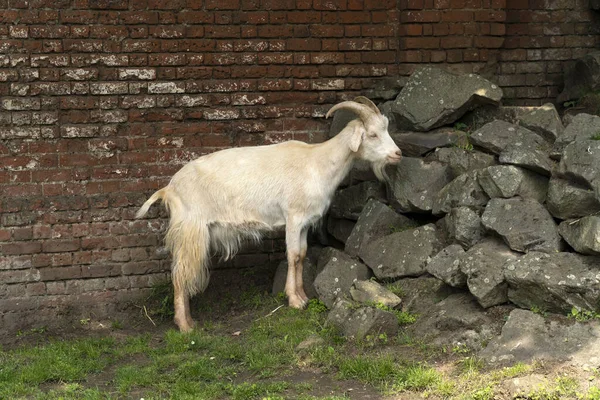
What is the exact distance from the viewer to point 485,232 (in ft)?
20.9

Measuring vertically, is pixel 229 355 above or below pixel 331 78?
below

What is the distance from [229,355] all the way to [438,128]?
2.78 meters

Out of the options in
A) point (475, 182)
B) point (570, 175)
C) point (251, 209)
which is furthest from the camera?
point (251, 209)

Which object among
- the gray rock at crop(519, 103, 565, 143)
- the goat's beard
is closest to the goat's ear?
the goat's beard

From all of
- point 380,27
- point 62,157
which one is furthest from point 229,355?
point 380,27

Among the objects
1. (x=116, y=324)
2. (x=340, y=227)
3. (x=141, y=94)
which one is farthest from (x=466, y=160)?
(x=116, y=324)

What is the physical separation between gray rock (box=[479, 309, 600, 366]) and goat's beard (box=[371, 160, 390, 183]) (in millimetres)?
1996

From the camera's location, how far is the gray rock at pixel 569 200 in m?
5.90

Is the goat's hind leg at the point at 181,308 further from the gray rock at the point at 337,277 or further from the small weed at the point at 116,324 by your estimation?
the gray rock at the point at 337,277

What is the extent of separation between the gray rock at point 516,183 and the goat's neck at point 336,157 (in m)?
1.32

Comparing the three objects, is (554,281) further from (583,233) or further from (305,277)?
(305,277)

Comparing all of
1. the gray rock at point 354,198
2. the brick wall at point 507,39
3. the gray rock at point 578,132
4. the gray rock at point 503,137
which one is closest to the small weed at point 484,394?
the gray rock at point 578,132

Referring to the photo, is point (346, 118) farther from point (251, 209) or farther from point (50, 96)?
point (50, 96)

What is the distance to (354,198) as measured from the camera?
7.65m
